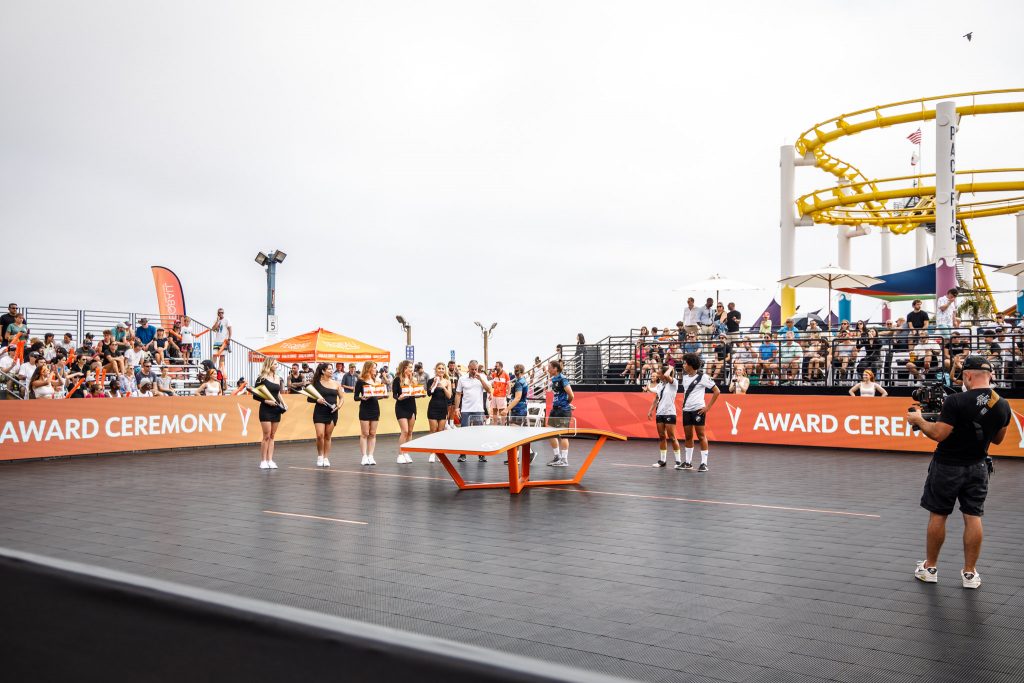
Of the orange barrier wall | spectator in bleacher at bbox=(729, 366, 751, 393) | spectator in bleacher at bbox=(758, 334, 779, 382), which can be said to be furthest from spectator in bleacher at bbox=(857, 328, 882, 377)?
the orange barrier wall

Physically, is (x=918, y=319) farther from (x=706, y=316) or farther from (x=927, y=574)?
(x=927, y=574)

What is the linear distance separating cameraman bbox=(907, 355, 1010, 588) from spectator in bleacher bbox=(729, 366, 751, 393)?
1457 centimetres

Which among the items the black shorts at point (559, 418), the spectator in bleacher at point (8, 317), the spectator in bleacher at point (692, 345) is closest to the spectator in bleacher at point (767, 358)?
the spectator in bleacher at point (692, 345)

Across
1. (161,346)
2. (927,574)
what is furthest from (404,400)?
(161,346)

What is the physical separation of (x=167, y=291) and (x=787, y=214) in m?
20.3

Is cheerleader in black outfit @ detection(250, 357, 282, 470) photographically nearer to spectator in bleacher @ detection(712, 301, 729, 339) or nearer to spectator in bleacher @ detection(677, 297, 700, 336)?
spectator in bleacher @ detection(712, 301, 729, 339)

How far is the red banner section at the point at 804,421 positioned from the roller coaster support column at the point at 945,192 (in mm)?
5037

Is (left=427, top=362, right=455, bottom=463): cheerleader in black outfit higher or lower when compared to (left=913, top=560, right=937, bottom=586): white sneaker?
higher

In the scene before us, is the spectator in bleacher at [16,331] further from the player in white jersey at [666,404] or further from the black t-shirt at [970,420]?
the black t-shirt at [970,420]

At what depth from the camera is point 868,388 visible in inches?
746

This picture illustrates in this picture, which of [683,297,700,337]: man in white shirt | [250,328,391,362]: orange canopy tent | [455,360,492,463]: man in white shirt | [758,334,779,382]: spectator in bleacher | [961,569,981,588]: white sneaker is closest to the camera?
[961,569,981,588]: white sneaker

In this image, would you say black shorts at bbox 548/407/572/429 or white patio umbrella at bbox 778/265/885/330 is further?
white patio umbrella at bbox 778/265/885/330

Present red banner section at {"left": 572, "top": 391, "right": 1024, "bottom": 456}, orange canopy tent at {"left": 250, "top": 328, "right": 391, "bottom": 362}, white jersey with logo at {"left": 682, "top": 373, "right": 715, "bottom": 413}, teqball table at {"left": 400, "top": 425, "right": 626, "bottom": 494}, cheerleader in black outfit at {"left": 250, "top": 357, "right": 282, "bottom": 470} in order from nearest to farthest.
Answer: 1. teqball table at {"left": 400, "top": 425, "right": 626, "bottom": 494}
2. cheerleader in black outfit at {"left": 250, "top": 357, "right": 282, "bottom": 470}
3. white jersey with logo at {"left": 682, "top": 373, "right": 715, "bottom": 413}
4. red banner section at {"left": 572, "top": 391, "right": 1024, "bottom": 456}
5. orange canopy tent at {"left": 250, "top": 328, "right": 391, "bottom": 362}

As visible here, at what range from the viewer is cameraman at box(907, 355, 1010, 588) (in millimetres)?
6230
